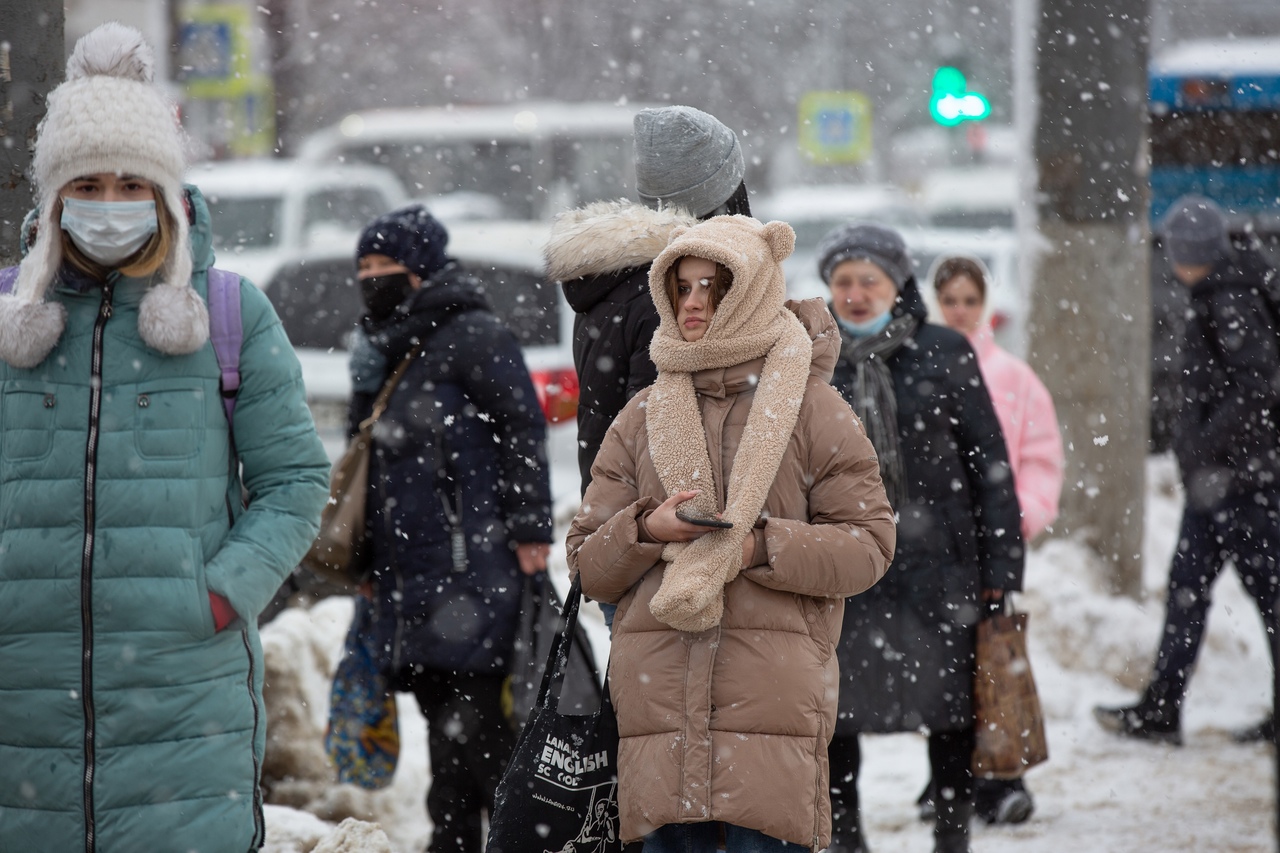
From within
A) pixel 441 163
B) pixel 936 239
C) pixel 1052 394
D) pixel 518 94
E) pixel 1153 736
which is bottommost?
pixel 1153 736

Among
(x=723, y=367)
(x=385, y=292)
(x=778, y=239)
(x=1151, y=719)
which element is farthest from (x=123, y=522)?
(x=1151, y=719)

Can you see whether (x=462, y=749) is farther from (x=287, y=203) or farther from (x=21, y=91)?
(x=287, y=203)

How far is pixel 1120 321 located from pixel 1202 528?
6.27ft

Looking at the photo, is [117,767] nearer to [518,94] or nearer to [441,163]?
[441,163]

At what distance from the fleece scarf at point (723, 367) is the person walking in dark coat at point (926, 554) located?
1388 millimetres

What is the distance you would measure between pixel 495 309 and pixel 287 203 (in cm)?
933

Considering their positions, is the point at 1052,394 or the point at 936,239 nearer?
the point at 1052,394

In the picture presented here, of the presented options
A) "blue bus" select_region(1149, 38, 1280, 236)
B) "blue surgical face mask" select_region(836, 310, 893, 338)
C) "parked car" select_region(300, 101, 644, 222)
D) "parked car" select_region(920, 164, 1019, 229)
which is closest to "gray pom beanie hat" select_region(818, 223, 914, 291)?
"blue surgical face mask" select_region(836, 310, 893, 338)

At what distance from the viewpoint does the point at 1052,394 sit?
27.0 ft

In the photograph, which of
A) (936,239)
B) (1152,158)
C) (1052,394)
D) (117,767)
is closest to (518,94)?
(936,239)

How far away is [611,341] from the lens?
3.61 metres

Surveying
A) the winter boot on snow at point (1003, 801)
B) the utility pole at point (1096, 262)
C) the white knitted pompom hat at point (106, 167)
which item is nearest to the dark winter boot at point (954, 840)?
the winter boot on snow at point (1003, 801)

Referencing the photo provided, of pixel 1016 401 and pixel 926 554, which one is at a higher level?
pixel 1016 401

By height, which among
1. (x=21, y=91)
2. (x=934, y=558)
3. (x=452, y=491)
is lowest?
(x=934, y=558)
